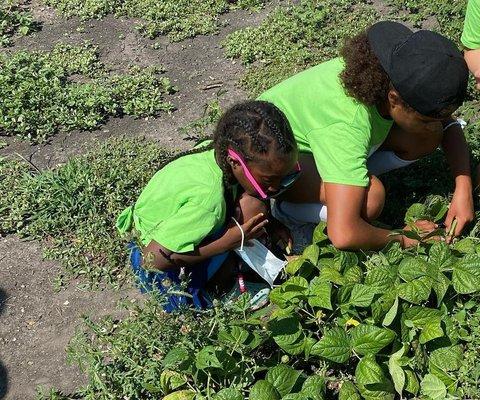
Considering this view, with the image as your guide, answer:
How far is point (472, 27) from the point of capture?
145 inches

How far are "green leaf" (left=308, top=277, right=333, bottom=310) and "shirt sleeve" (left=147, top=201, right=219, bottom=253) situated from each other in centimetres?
48

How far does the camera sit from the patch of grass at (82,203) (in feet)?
12.0

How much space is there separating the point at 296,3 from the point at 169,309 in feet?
10.2

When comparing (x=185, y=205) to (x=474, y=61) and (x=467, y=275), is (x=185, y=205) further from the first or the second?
(x=474, y=61)

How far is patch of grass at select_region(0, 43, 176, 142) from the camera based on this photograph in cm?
450

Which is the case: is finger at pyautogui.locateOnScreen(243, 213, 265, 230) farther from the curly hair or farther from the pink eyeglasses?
the curly hair

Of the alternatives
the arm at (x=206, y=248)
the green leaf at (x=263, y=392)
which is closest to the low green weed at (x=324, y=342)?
the green leaf at (x=263, y=392)

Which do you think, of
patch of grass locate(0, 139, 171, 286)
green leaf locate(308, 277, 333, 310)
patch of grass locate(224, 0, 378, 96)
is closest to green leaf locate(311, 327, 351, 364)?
green leaf locate(308, 277, 333, 310)

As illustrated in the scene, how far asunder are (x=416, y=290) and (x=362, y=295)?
0.67 ft

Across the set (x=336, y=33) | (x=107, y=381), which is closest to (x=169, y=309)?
(x=107, y=381)

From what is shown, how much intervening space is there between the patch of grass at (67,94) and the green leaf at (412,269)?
2.18 m

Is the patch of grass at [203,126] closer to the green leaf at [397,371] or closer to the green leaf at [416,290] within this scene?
the green leaf at [416,290]

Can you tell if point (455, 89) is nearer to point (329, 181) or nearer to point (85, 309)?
point (329, 181)

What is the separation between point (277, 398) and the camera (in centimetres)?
263
